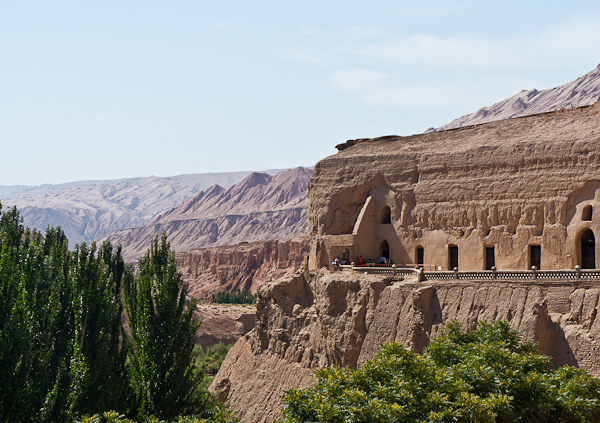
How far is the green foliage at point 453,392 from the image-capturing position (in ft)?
56.7

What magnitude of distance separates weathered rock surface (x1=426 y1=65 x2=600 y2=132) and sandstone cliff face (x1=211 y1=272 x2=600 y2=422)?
329ft

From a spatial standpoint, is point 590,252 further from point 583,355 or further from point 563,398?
point 563,398

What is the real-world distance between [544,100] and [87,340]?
14889 centimetres

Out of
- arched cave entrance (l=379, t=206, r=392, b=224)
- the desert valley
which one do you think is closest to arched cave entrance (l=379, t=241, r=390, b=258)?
the desert valley

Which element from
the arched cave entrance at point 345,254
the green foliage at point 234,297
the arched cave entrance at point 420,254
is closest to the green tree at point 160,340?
the arched cave entrance at point 345,254

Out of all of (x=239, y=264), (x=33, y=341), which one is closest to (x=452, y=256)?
(x=33, y=341)

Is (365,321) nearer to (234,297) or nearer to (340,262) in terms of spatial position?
(340,262)

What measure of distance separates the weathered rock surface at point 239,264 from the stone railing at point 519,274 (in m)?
67.6

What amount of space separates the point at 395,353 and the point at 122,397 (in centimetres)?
986

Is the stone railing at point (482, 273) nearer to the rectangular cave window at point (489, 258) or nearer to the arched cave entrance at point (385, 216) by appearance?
the arched cave entrance at point (385, 216)

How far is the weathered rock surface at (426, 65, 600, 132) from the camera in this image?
136375mm

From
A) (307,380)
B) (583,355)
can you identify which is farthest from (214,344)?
(583,355)

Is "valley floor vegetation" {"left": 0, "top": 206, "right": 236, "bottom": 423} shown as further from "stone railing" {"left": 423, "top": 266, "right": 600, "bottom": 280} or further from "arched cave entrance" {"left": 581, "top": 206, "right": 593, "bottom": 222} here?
"arched cave entrance" {"left": 581, "top": 206, "right": 593, "bottom": 222}

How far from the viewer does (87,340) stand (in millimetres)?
20453
